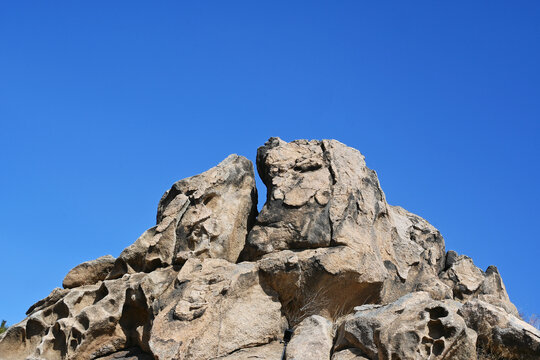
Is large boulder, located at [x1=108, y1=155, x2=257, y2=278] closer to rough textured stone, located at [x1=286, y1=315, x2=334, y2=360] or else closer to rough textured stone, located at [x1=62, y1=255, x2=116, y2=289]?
rough textured stone, located at [x1=62, y1=255, x2=116, y2=289]

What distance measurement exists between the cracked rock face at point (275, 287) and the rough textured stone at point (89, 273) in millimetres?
19

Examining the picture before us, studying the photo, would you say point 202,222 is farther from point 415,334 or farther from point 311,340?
point 415,334

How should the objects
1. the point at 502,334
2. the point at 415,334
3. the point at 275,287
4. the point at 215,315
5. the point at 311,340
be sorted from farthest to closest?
the point at 275,287 < the point at 215,315 < the point at 311,340 < the point at 502,334 < the point at 415,334

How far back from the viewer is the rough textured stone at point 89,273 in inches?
→ 509

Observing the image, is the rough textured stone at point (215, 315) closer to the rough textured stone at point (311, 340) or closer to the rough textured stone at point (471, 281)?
the rough textured stone at point (311, 340)

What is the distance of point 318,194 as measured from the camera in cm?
1179

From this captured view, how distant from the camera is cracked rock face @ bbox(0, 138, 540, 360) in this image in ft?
28.5

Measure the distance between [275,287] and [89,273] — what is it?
429 centimetres

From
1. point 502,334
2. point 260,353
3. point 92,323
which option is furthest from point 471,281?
point 92,323

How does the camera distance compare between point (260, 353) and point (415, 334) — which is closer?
point (415, 334)

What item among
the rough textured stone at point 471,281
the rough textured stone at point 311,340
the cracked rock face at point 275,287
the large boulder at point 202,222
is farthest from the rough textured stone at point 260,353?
the rough textured stone at point 471,281

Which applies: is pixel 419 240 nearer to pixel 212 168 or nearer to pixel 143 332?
pixel 212 168

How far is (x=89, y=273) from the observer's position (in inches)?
510

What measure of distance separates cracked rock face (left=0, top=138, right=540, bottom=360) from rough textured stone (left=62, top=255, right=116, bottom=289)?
19 mm
